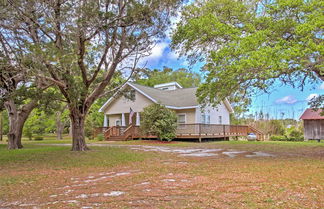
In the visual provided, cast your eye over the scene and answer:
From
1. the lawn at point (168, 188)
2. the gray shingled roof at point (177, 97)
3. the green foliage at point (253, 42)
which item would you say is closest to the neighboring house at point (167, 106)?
the gray shingled roof at point (177, 97)

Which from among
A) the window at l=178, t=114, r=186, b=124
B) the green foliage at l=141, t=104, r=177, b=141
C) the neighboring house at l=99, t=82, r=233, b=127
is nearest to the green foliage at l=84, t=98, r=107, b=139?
the neighboring house at l=99, t=82, r=233, b=127

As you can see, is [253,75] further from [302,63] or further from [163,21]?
[163,21]

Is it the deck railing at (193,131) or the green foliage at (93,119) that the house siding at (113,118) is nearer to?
the deck railing at (193,131)

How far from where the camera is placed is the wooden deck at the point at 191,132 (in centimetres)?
2067

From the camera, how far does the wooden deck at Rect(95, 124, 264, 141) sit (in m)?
20.7

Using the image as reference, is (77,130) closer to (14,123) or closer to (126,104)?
(14,123)

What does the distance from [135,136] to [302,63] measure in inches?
648

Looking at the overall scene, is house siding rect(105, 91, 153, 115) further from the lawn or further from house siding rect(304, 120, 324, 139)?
the lawn

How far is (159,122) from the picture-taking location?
19.2m

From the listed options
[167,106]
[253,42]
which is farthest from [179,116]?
[253,42]

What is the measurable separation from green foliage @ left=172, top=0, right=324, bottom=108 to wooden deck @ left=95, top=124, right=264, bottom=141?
Result: 29.8 feet

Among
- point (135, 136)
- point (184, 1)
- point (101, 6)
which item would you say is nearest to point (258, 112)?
point (135, 136)

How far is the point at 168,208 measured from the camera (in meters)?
3.80

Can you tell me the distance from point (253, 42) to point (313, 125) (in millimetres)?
16698
